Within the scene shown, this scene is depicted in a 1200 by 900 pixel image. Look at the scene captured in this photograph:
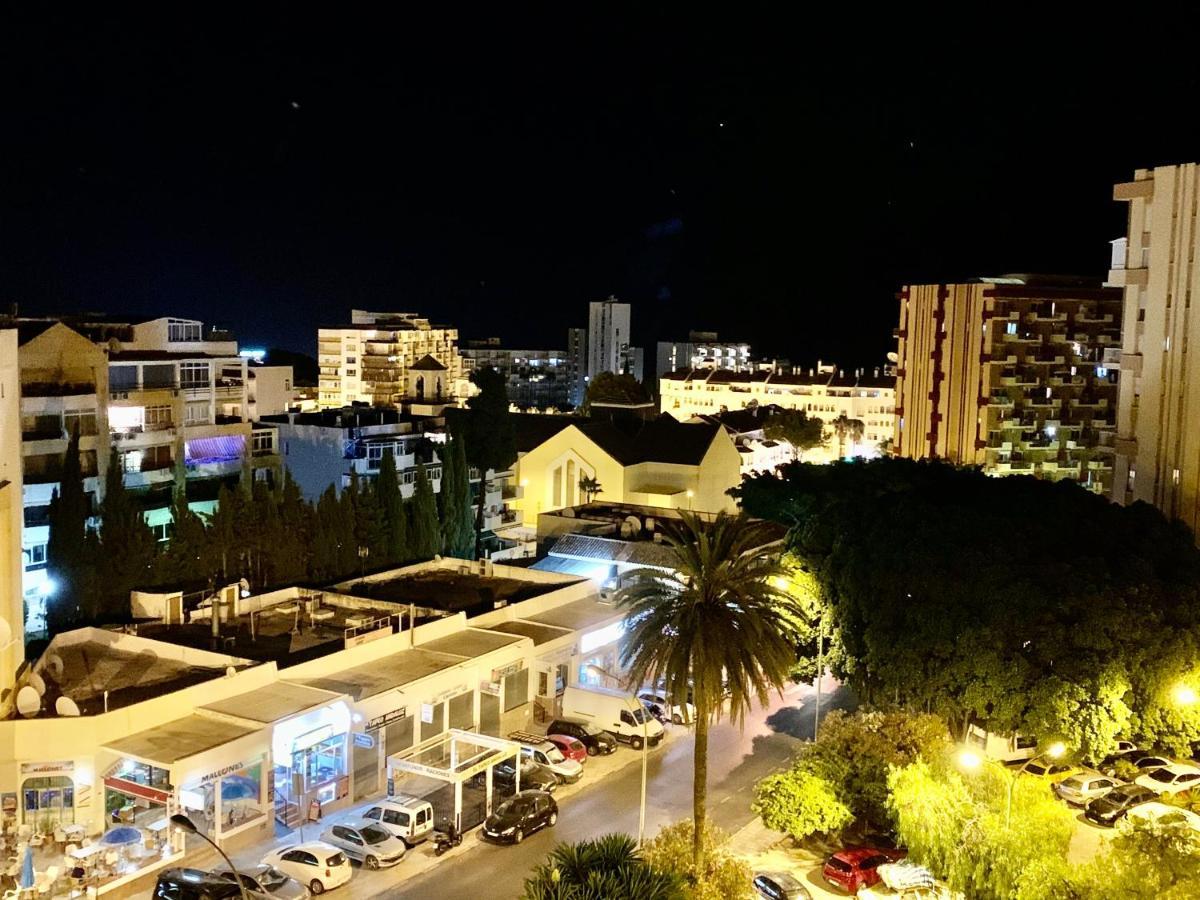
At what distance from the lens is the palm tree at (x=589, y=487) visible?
63.5 metres

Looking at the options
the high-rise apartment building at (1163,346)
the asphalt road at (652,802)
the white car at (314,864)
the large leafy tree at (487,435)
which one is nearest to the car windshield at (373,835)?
the asphalt road at (652,802)

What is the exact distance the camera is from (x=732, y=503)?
6800cm

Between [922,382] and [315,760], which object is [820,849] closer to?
[315,760]

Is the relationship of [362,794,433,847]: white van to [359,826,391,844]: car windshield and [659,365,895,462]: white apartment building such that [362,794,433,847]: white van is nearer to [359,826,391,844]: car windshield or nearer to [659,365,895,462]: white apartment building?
[359,826,391,844]: car windshield

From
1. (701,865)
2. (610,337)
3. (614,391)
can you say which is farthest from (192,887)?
(610,337)

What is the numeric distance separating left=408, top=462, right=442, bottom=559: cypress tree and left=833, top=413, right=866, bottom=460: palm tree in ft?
206

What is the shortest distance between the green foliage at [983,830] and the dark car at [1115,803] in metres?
6.40

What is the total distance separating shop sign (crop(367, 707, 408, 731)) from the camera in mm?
27828

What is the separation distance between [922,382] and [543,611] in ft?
127

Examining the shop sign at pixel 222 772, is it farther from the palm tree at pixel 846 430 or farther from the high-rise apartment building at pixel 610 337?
the high-rise apartment building at pixel 610 337

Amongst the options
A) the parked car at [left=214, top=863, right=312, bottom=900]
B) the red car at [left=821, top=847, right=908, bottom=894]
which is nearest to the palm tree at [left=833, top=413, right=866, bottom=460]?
the red car at [left=821, top=847, right=908, bottom=894]

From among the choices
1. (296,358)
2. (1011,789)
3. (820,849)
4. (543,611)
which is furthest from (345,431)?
(296,358)

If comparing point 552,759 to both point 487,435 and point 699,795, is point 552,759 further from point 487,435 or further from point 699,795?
point 487,435

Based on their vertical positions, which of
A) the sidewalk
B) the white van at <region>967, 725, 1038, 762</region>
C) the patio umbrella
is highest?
the patio umbrella
